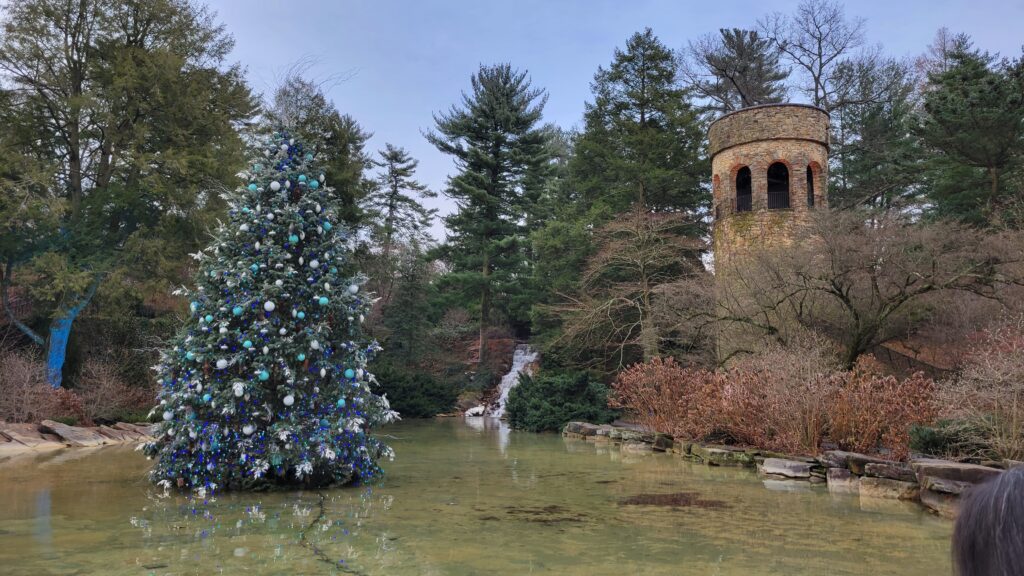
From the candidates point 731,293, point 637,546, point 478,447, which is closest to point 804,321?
point 731,293

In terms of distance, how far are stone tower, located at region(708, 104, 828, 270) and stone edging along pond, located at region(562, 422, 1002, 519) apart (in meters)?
8.20

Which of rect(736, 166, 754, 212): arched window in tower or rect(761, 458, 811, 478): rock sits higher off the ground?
rect(736, 166, 754, 212): arched window in tower

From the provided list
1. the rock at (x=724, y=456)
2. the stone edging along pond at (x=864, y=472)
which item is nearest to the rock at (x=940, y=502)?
the stone edging along pond at (x=864, y=472)

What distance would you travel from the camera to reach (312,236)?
25.2 feet

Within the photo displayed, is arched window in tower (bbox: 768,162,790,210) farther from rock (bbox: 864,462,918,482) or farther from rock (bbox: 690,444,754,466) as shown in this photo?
rock (bbox: 864,462,918,482)

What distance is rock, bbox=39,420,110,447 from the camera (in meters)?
12.7

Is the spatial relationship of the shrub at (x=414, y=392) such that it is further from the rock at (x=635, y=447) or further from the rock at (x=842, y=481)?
the rock at (x=842, y=481)

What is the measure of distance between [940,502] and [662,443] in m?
6.62

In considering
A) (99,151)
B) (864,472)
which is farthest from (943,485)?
(99,151)

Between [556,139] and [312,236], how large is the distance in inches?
1390

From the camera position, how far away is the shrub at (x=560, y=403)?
61.3 feet

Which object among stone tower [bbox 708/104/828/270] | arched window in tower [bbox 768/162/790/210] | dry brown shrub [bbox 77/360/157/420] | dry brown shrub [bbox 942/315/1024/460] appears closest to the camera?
dry brown shrub [bbox 942/315/1024/460]

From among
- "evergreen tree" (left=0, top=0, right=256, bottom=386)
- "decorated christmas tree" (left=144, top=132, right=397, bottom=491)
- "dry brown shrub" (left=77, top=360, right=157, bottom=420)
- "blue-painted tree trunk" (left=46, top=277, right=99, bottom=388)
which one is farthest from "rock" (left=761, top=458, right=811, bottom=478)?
"blue-painted tree trunk" (left=46, top=277, right=99, bottom=388)

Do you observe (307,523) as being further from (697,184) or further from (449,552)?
(697,184)
